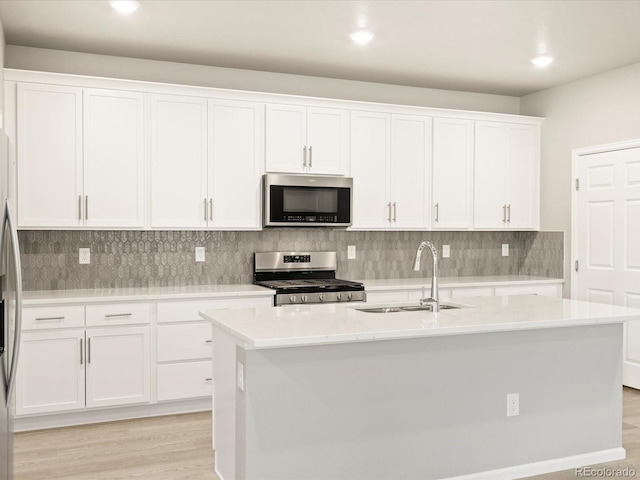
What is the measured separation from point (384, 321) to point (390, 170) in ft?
8.76

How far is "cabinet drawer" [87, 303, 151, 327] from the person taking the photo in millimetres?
4207

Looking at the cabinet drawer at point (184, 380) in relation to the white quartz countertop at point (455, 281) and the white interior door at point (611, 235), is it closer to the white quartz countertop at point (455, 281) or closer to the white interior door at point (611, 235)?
the white quartz countertop at point (455, 281)

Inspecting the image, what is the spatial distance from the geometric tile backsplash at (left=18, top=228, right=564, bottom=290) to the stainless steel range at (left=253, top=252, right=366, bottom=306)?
9 centimetres

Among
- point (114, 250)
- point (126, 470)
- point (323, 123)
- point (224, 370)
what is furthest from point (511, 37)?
point (126, 470)

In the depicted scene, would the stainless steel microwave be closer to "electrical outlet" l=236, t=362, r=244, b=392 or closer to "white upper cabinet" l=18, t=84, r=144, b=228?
"white upper cabinet" l=18, t=84, r=144, b=228

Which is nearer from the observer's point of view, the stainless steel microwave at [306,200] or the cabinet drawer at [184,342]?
the cabinet drawer at [184,342]

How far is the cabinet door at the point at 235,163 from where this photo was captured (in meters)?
4.79

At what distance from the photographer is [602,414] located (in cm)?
347

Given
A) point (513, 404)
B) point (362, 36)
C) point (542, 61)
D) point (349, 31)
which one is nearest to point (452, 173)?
point (542, 61)

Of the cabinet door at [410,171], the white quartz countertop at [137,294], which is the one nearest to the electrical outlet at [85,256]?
the white quartz countertop at [137,294]

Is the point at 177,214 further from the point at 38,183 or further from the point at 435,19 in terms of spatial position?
the point at 435,19

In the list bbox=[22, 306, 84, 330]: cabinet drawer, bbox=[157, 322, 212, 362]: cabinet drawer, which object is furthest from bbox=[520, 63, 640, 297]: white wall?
bbox=[22, 306, 84, 330]: cabinet drawer

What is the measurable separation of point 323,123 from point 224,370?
2664 millimetres

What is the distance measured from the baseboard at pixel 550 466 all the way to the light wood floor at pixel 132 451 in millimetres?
37
